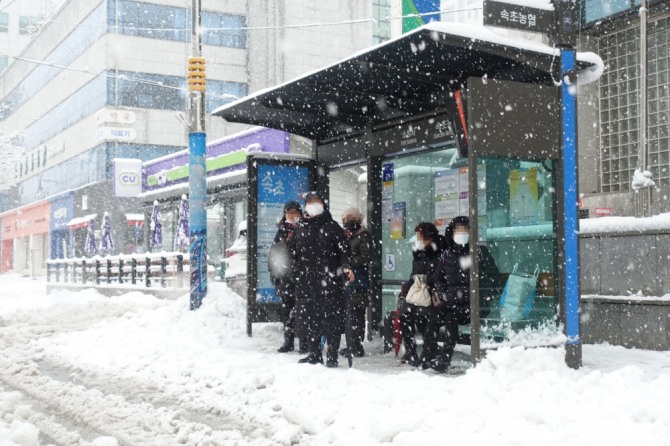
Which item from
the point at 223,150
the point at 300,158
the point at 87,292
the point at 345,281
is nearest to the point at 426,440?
the point at 345,281

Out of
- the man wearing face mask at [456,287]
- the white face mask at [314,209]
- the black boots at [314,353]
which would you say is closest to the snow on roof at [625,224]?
the man wearing face mask at [456,287]

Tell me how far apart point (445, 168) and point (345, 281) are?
2.42 m

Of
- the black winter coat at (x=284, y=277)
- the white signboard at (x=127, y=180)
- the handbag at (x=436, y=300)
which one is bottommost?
the handbag at (x=436, y=300)

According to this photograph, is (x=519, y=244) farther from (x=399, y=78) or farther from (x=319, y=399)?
(x=319, y=399)

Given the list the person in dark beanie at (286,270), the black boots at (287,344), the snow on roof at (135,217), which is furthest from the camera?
the snow on roof at (135,217)

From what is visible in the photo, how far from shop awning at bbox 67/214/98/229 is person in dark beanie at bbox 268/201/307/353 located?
31560mm

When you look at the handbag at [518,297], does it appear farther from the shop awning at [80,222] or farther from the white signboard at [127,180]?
the shop awning at [80,222]

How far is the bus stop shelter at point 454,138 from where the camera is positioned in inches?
283

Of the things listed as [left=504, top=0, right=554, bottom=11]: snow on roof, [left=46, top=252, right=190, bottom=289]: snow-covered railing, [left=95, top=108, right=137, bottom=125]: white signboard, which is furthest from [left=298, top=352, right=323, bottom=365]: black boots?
[left=95, top=108, right=137, bottom=125]: white signboard

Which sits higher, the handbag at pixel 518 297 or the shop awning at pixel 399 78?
the shop awning at pixel 399 78

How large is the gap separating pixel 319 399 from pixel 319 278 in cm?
216

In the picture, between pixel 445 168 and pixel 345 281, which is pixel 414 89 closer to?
pixel 445 168

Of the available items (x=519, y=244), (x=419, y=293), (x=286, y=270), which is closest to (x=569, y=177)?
(x=519, y=244)

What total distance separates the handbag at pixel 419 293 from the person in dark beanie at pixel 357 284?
1.05m
